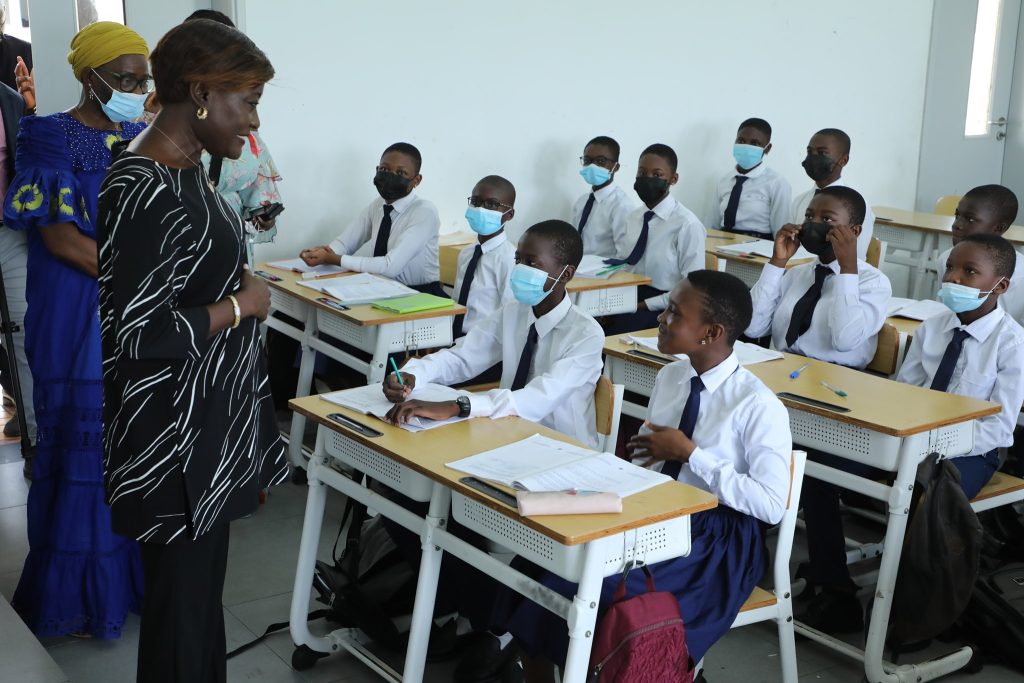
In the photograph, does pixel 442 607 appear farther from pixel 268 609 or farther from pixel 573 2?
pixel 573 2

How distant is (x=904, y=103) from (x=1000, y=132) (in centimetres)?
89

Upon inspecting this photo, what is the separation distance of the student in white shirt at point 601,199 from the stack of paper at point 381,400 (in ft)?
9.95

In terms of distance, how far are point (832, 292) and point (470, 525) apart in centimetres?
188

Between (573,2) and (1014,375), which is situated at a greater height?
(573,2)

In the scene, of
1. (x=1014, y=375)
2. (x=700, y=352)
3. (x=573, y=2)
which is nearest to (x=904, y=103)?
(x=573, y=2)

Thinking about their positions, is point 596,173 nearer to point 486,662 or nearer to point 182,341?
point 486,662

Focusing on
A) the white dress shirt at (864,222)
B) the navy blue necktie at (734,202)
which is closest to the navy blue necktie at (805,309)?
the white dress shirt at (864,222)

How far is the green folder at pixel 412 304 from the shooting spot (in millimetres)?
3600

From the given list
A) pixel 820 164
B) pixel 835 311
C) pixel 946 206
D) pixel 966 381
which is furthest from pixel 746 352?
pixel 946 206

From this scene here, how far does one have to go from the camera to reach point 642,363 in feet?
10.2

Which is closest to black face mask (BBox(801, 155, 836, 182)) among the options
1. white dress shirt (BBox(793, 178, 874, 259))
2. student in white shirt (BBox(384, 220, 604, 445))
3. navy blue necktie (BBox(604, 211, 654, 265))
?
white dress shirt (BBox(793, 178, 874, 259))

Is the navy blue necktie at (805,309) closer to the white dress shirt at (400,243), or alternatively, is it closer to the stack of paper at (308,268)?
the white dress shirt at (400,243)

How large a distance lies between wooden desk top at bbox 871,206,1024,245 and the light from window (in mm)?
1749

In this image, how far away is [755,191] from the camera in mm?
6191
